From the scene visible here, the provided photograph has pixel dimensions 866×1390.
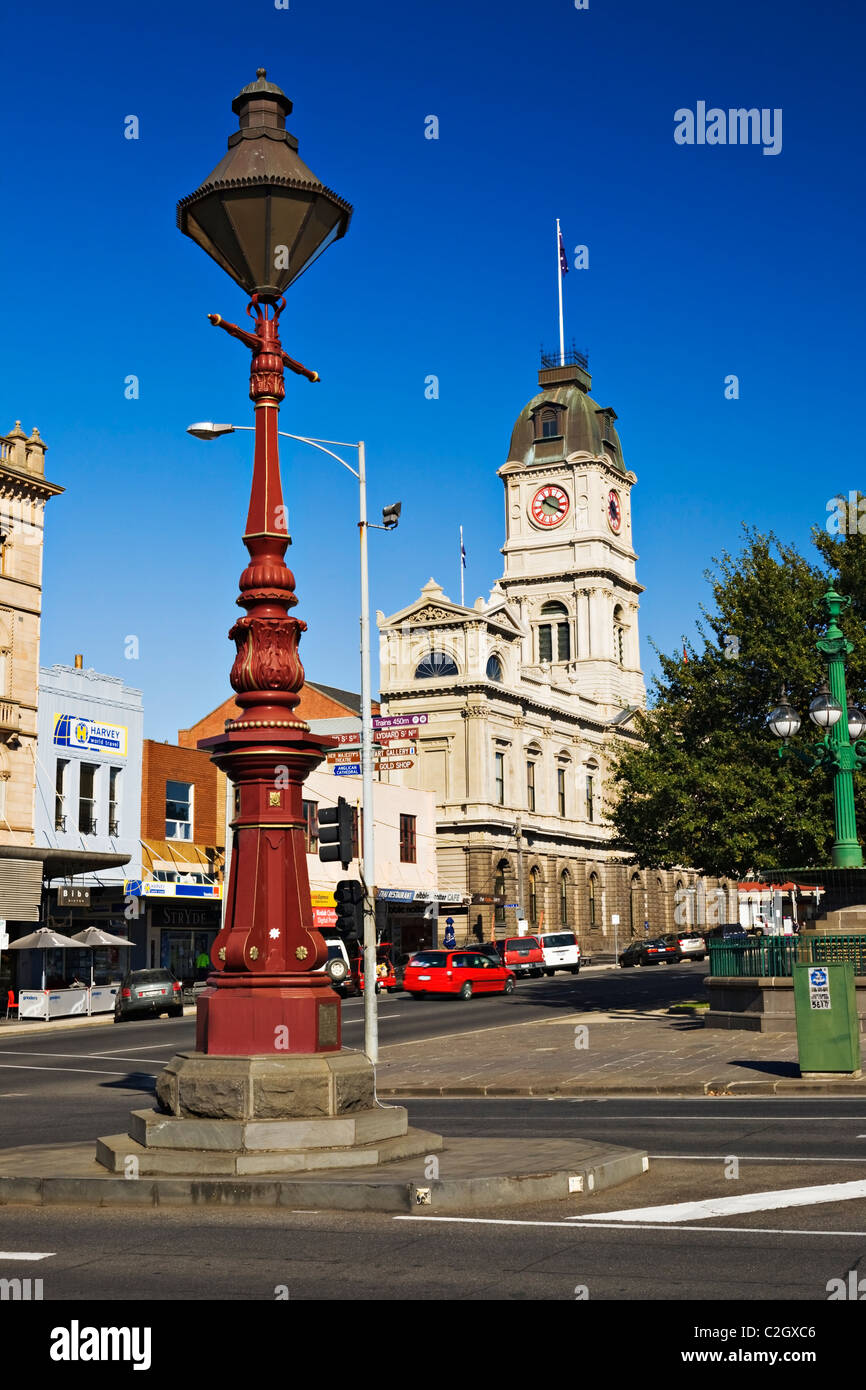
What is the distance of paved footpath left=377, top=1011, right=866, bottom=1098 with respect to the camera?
18719 millimetres

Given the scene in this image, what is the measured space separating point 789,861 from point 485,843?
4397 cm

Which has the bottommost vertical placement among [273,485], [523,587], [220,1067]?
[220,1067]

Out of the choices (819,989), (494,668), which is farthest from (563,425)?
(819,989)

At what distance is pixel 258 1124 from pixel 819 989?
9.81 meters

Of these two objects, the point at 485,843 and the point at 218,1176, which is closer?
the point at 218,1176

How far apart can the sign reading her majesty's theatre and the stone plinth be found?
34.1 m

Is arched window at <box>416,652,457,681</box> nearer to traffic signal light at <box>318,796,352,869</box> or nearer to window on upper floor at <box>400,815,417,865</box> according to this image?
window on upper floor at <box>400,815,417,865</box>

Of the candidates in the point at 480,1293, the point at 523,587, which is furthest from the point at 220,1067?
the point at 523,587

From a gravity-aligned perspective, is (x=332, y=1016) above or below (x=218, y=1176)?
above

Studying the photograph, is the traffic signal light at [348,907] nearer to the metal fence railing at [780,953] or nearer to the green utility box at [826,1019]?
the green utility box at [826,1019]

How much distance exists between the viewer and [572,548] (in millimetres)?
102625

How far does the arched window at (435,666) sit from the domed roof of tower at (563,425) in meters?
31.2
